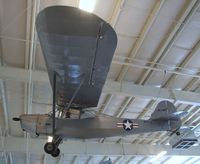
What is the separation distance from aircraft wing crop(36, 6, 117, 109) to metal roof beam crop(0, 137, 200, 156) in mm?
5756

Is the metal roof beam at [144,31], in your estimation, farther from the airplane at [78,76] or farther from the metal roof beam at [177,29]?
the airplane at [78,76]

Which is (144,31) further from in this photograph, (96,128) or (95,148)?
(95,148)

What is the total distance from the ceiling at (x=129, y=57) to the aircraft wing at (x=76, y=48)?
166 cm

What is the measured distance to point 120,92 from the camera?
24.3ft

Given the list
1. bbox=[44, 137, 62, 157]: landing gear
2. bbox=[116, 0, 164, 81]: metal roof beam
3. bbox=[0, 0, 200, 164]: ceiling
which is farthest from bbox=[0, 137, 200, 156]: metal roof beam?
bbox=[44, 137, 62, 157]: landing gear

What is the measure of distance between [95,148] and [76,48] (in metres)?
7.86

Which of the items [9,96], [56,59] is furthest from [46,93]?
[56,59]

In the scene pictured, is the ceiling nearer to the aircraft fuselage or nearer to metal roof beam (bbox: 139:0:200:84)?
metal roof beam (bbox: 139:0:200:84)

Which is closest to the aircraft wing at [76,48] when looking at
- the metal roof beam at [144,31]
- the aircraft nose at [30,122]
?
the aircraft nose at [30,122]

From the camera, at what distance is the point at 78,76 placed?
4.46m

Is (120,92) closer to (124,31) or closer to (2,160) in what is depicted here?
(124,31)

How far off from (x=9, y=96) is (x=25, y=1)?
3.98 m

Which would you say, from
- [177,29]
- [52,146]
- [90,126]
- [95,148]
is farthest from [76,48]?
[95,148]

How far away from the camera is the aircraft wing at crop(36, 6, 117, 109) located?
325 centimetres
